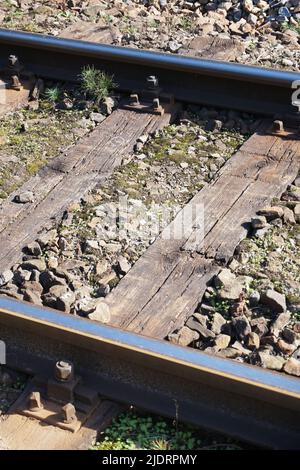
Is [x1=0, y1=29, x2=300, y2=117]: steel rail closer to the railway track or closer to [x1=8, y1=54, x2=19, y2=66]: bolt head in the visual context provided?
[x1=8, y1=54, x2=19, y2=66]: bolt head

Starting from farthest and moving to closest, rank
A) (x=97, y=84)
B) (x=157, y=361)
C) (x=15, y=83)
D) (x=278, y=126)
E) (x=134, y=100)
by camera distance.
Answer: (x=15, y=83)
(x=97, y=84)
(x=134, y=100)
(x=278, y=126)
(x=157, y=361)

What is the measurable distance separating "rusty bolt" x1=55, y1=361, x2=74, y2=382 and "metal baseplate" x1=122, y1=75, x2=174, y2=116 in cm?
304

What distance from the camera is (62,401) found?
4344 millimetres

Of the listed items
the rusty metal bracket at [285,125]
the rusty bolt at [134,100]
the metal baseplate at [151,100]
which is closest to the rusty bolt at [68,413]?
→ the rusty metal bracket at [285,125]

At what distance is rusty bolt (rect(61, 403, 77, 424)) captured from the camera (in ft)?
13.8

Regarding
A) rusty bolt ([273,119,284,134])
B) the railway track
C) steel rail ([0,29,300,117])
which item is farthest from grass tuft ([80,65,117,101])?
rusty bolt ([273,119,284,134])

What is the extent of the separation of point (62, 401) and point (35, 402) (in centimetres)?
13

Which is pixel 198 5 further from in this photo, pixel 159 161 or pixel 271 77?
pixel 159 161

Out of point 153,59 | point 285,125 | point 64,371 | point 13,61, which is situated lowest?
point 285,125

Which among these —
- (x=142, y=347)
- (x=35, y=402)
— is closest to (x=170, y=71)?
(x=142, y=347)

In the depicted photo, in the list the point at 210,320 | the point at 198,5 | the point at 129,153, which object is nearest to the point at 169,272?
the point at 210,320

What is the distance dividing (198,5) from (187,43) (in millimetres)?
964

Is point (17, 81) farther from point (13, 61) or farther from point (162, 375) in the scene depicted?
point (162, 375)

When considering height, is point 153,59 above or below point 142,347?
below
